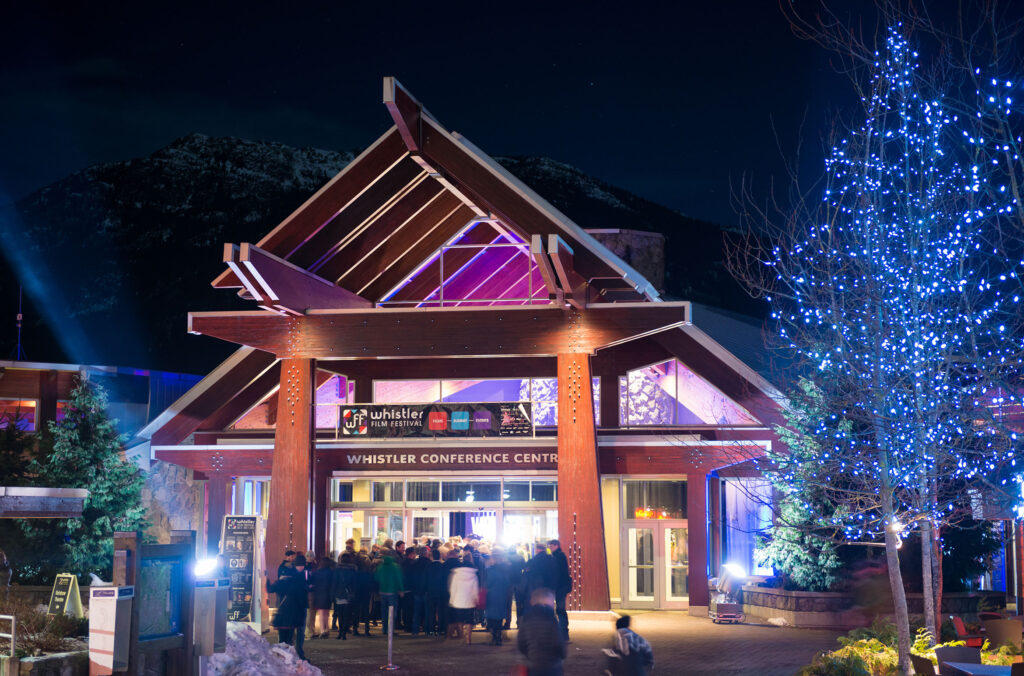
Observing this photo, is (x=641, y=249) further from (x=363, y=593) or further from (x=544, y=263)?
(x=363, y=593)

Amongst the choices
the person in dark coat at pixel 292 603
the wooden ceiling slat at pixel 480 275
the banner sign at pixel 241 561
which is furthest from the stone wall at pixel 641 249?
the person in dark coat at pixel 292 603

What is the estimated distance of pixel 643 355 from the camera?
27.0 meters

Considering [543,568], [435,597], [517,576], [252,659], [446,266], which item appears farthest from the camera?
[446,266]

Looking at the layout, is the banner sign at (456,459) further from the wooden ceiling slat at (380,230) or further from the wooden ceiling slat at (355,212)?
the wooden ceiling slat at (355,212)

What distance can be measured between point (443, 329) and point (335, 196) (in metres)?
3.63

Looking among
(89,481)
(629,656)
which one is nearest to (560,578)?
(629,656)

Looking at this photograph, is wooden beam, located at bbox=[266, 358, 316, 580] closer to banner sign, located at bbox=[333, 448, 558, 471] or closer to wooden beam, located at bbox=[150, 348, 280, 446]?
banner sign, located at bbox=[333, 448, 558, 471]

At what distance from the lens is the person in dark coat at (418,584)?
20.0 meters

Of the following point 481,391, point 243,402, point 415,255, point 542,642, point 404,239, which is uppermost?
point 404,239

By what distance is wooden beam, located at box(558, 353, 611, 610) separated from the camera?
73.6 feet

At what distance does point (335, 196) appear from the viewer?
2352cm

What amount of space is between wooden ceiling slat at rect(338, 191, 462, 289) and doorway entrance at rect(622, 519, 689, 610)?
27.2 feet

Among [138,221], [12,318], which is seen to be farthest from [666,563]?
[138,221]

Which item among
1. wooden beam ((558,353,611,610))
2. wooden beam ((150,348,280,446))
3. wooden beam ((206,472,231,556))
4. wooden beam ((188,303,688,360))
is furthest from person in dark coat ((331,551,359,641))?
wooden beam ((206,472,231,556))
